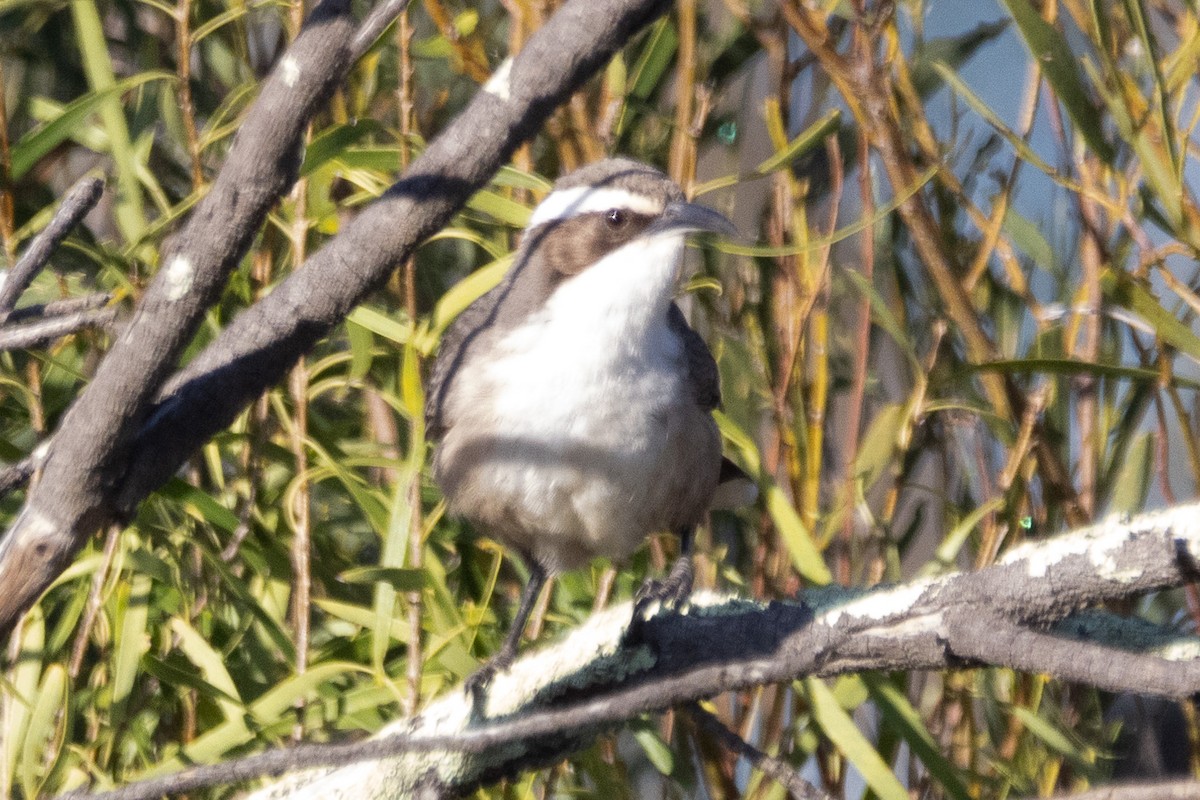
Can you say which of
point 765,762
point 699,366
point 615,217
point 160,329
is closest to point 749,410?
point 699,366

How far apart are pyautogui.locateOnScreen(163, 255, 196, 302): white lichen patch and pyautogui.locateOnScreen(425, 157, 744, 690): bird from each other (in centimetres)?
126

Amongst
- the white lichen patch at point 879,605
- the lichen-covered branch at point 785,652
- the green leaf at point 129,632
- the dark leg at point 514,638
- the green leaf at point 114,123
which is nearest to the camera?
the lichen-covered branch at point 785,652

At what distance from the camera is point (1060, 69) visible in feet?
8.76

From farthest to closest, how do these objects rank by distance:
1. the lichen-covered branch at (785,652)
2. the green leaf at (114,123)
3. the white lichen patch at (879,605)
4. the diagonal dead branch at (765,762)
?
1. the green leaf at (114,123)
2. the white lichen patch at (879,605)
3. the diagonal dead branch at (765,762)
4. the lichen-covered branch at (785,652)

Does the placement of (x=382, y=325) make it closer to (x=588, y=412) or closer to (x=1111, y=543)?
(x=588, y=412)

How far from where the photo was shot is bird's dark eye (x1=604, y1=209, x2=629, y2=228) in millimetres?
3062

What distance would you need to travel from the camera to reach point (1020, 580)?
73.7 inches

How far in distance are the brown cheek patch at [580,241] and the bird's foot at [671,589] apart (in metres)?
0.68

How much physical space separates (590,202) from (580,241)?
0.30ft

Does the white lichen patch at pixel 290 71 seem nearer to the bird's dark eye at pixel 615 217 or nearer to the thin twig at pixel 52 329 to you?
the thin twig at pixel 52 329

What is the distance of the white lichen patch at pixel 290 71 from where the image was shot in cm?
175

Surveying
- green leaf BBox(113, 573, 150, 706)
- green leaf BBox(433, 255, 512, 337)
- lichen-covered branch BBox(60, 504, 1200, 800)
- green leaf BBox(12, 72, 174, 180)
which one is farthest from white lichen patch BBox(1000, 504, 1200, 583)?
green leaf BBox(12, 72, 174, 180)

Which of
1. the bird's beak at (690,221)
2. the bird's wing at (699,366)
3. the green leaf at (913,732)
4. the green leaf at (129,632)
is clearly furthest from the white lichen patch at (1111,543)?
the green leaf at (129,632)

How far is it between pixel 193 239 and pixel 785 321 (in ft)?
5.60
